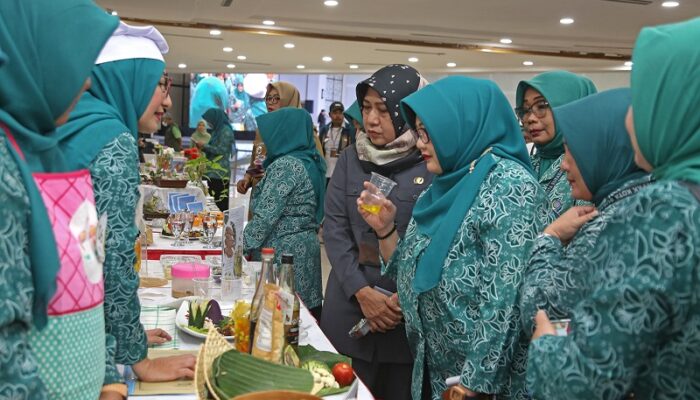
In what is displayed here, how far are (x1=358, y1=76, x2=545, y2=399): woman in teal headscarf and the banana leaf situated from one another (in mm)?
708

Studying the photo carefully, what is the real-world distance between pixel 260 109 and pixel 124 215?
21545 mm

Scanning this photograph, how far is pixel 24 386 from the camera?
1.22 meters

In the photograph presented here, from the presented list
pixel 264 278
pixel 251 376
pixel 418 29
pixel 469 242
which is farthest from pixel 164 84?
pixel 418 29

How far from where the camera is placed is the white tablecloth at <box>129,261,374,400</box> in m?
1.82

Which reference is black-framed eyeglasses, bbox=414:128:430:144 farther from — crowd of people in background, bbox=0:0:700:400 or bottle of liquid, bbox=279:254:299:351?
bottle of liquid, bbox=279:254:299:351

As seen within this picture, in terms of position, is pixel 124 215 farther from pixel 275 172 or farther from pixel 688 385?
pixel 275 172

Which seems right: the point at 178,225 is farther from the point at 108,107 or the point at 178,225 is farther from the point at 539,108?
the point at 108,107

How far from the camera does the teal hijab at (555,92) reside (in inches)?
133

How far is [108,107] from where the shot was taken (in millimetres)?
1946

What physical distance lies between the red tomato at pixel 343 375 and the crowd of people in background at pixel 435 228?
38cm

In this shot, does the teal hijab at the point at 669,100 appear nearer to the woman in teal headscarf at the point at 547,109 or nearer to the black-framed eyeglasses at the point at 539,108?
the woman in teal headscarf at the point at 547,109

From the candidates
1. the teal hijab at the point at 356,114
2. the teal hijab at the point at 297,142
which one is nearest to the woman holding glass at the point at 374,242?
the teal hijab at the point at 356,114

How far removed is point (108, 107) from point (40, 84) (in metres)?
0.59

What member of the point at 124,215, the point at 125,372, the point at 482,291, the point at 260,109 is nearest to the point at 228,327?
the point at 125,372
